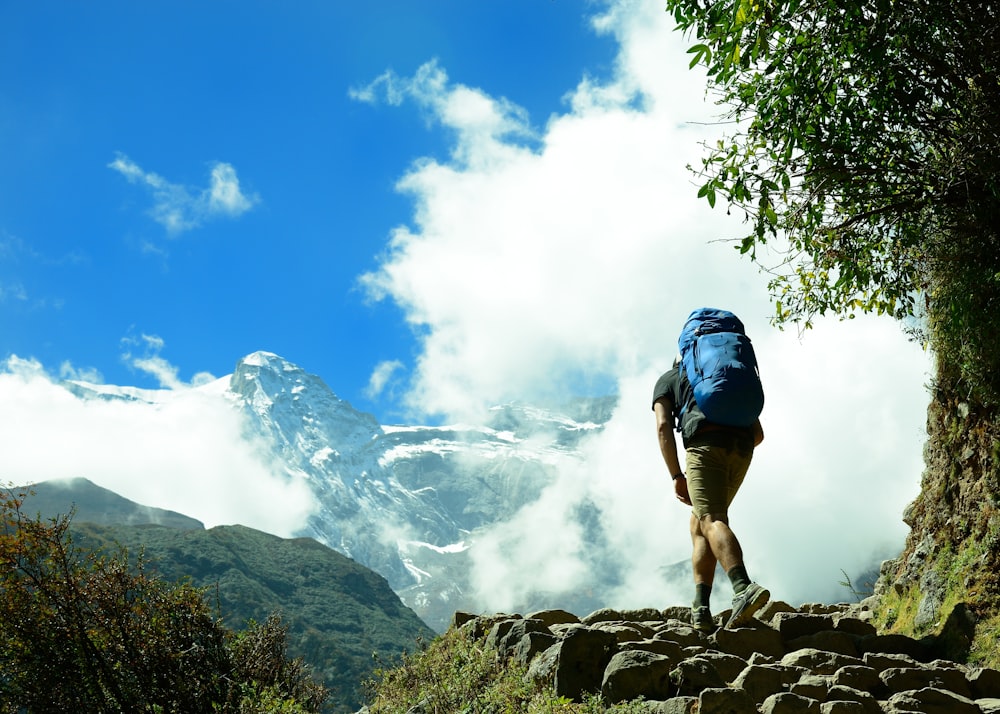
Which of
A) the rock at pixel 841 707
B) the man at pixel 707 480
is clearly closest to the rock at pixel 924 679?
the rock at pixel 841 707

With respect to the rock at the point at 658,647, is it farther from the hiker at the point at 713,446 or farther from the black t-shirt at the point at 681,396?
the black t-shirt at the point at 681,396

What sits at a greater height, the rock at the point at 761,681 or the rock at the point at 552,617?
the rock at the point at 552,617

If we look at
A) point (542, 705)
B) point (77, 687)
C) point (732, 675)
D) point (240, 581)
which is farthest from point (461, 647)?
point (240, 581)

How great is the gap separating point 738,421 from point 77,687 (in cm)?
611

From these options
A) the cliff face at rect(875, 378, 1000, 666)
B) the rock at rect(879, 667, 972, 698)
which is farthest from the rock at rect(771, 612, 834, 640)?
the rock at rect(879, 667, 972, 698)

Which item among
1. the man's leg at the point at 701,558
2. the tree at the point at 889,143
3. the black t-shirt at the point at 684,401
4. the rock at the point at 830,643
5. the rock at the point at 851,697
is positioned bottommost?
the rock at the point at 851,697

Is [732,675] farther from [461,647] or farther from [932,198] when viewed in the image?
[932,198]

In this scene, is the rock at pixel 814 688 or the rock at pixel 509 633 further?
the rock at pixel 509 633

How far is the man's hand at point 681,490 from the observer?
25.9 ft

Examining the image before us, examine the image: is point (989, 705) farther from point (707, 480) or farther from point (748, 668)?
point (707, 480)

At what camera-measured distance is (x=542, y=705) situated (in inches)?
217

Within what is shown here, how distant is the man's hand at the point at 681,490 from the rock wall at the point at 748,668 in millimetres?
1120

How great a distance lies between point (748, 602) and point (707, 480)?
1155 millimetres

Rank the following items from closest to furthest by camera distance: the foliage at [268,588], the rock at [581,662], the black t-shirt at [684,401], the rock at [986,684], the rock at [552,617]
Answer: the rock at [581,662] < the rock at [986,684] < the black t-shirt at [684,401] < the rock at [552,617] < the foliage at [268,588]
